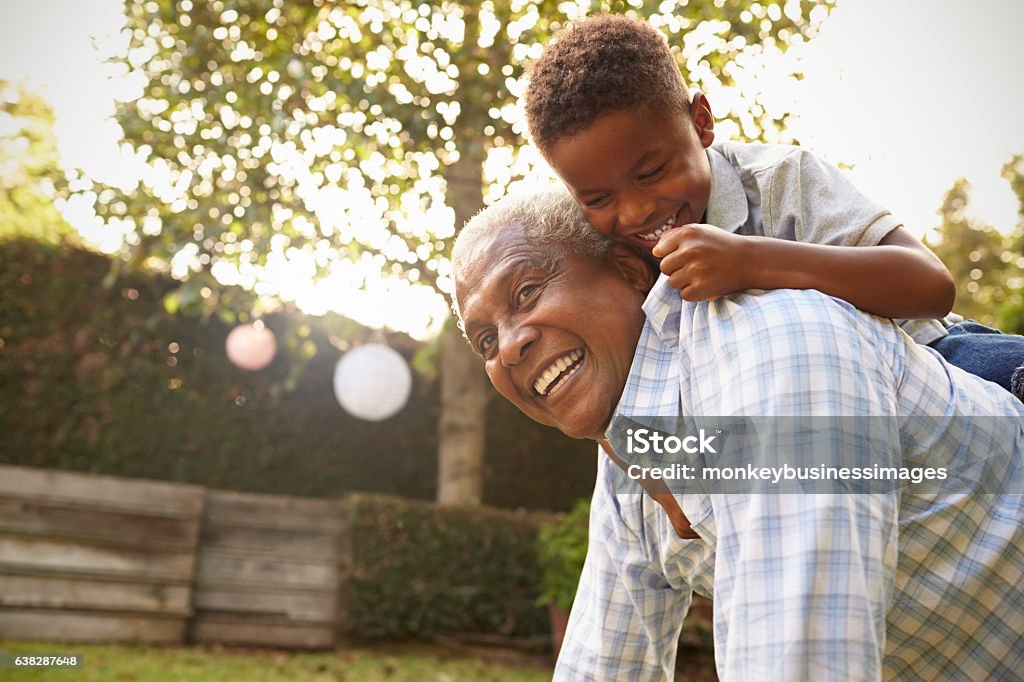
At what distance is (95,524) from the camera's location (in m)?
7.23

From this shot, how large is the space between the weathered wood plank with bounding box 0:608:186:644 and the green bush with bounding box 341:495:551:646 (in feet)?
4.80

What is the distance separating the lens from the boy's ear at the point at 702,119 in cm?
224

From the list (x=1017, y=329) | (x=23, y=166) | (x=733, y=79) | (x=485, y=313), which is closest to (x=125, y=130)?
(x=733, y=79)

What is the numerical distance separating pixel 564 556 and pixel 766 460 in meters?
5.26

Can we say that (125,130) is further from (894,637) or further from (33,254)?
(894,637)

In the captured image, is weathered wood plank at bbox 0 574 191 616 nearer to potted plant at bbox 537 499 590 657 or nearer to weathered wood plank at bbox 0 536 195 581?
weathered wood plank at bbox 0 536 195 581

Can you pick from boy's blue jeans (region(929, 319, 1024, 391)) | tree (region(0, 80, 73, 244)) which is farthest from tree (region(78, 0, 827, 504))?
tree (region(0, 80, 73, 244))

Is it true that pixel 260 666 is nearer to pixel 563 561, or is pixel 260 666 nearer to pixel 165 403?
pixel 563 561

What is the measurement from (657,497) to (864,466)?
0.58 m

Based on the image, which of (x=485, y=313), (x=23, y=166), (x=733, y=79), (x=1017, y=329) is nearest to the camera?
(x=485, y=313)

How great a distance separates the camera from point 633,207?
82.2 inches

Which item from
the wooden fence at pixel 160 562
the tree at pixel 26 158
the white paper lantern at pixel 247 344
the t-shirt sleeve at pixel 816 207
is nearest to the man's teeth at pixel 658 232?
the t-shirt sleeve at pixel 816 207

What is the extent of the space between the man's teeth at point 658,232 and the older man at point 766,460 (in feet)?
0.20

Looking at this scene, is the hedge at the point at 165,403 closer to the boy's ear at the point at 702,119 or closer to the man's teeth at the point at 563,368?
the boy's ear at the point at 702,119
